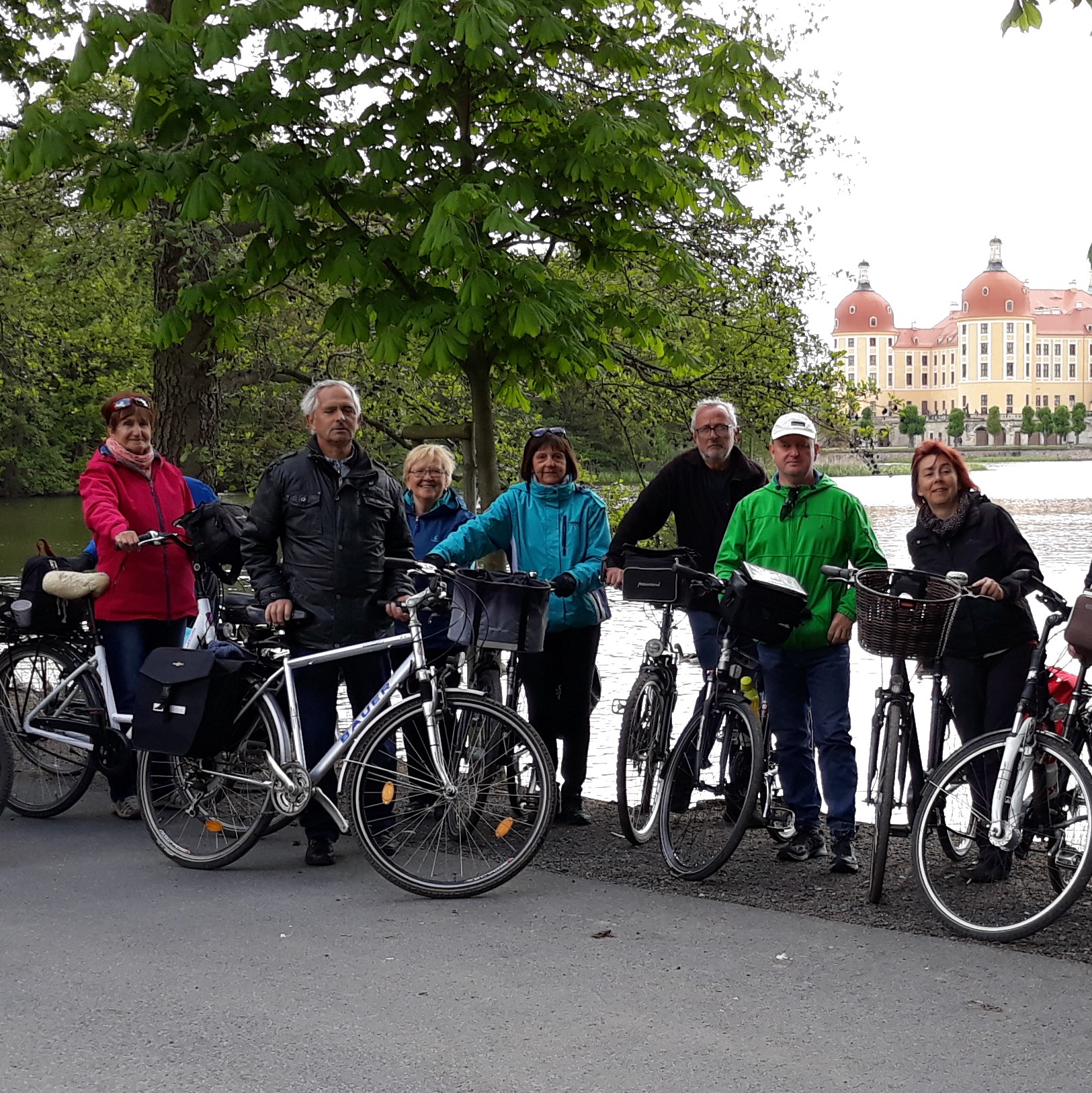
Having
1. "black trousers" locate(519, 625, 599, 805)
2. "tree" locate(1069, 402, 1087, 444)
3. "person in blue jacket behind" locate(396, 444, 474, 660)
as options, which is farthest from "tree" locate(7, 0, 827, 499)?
"tree" locate(1069, 402, 1087, 444)

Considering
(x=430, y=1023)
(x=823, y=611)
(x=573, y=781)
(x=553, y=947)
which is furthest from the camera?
(x=573, y=781)

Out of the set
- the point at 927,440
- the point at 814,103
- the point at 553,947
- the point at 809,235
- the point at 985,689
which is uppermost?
the point at 814,103

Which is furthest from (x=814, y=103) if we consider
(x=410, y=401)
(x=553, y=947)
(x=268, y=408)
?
(x=553, y=947)

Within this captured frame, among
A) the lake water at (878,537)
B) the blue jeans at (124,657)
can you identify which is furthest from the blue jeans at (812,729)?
the blue jeans at (124,657)

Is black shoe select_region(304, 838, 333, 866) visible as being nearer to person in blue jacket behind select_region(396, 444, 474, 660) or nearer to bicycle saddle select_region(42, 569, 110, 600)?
person in blue jacket behind select_region(396, 444, 474, 660)

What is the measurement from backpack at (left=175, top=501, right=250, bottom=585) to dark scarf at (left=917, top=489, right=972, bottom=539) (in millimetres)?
2992

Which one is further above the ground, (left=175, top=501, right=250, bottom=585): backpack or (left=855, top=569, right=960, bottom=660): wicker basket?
(left=175, top=501, right=250, bottom=585): backpack

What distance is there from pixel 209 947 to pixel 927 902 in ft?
8.21

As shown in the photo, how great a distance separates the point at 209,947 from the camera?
5016 millimetres

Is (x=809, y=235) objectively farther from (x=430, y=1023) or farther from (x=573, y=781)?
(x=430, y=1023)

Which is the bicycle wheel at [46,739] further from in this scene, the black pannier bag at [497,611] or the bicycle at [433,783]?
the black pannier bag at [497,611]

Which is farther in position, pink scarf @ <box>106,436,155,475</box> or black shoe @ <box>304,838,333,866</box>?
pink scarf @ <box>106,436,155,475</box>

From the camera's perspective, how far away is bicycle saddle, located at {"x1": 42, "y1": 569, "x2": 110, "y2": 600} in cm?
674

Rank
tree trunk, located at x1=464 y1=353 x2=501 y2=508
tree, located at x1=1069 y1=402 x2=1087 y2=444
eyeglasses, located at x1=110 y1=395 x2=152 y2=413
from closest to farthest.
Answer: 1. eyeglasses, located at x1=110 y1=395 x2=152 y2=413
2. tree trunk, located at x1=464 y1=353 x2=501 y2=508
3. tree, located at x1=1069 y1=402 x2=1087 y2=444
